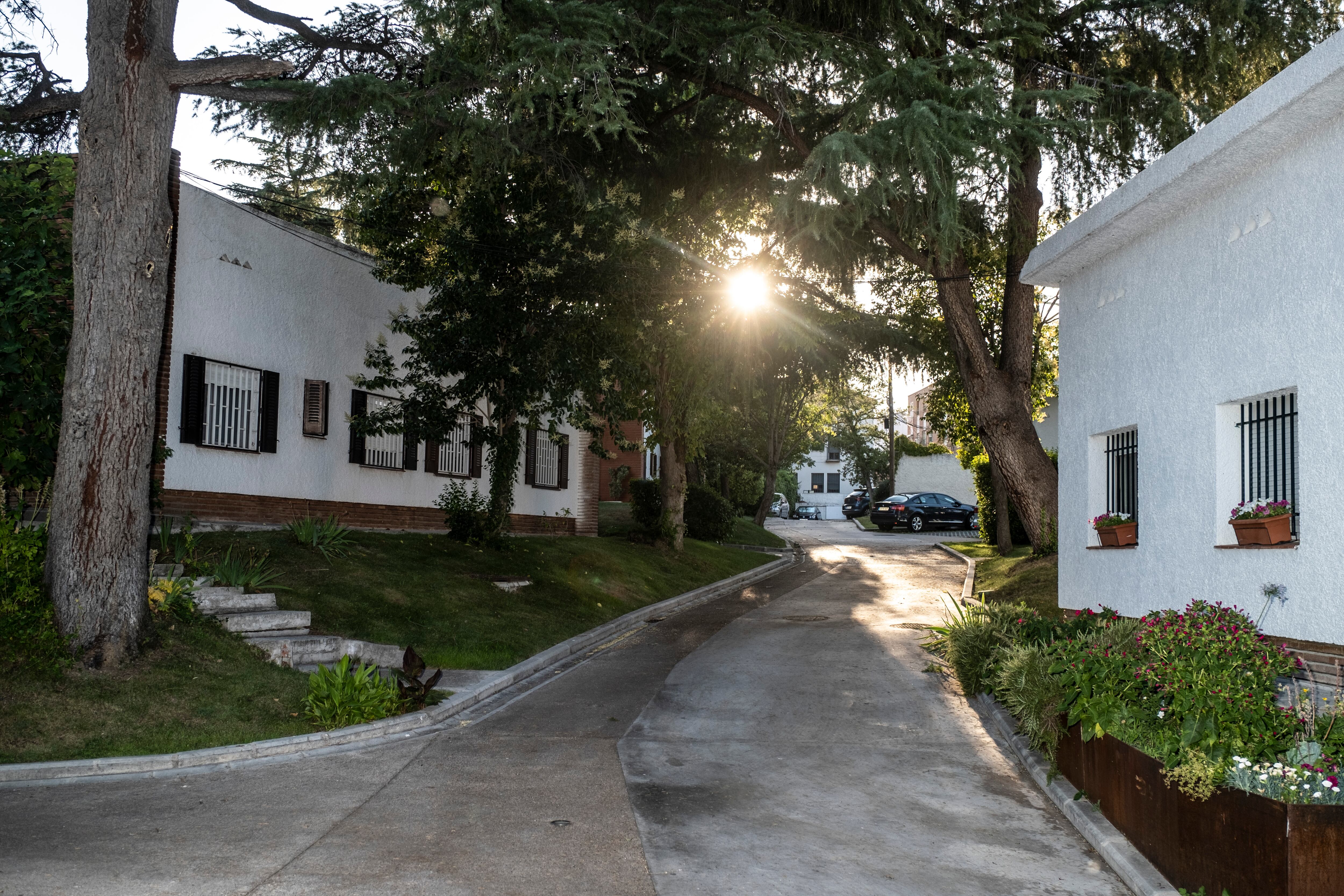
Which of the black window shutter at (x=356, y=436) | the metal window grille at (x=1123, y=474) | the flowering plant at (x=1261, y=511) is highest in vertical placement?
the black window shutter at (x=356, y=436)

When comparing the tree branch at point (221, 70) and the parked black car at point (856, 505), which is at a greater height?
the tree branch at point (221, 70)

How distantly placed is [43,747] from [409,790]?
2971 millimetres

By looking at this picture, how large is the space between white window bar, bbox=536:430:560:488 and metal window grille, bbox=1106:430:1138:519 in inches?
668

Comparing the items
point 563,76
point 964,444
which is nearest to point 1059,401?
point 563,76

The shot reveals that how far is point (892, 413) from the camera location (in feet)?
178

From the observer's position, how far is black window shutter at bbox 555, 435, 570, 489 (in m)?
28.2

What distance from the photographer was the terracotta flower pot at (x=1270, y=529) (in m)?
7.93

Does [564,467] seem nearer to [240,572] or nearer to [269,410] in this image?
[269,410]

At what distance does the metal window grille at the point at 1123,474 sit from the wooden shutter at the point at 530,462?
54.8ft

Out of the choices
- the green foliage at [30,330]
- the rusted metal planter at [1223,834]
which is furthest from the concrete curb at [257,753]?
the rusted metal planter at [1223,834]

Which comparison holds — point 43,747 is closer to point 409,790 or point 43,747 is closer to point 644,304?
point 409,790

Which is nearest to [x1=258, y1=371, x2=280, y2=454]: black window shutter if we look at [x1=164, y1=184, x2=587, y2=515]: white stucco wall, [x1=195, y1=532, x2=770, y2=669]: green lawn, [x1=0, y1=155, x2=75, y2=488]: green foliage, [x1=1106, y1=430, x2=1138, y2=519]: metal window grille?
[x1=164, y1=184, x2=587, y2=515]: white stucco wall

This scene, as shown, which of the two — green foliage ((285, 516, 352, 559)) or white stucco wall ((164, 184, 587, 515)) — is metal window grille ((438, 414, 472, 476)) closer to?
white stucco wall ((164, 184, 587, 515))

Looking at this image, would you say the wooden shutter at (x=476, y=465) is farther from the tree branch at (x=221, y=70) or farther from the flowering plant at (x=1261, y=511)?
the flowering plant at (x=1261, y=511)
